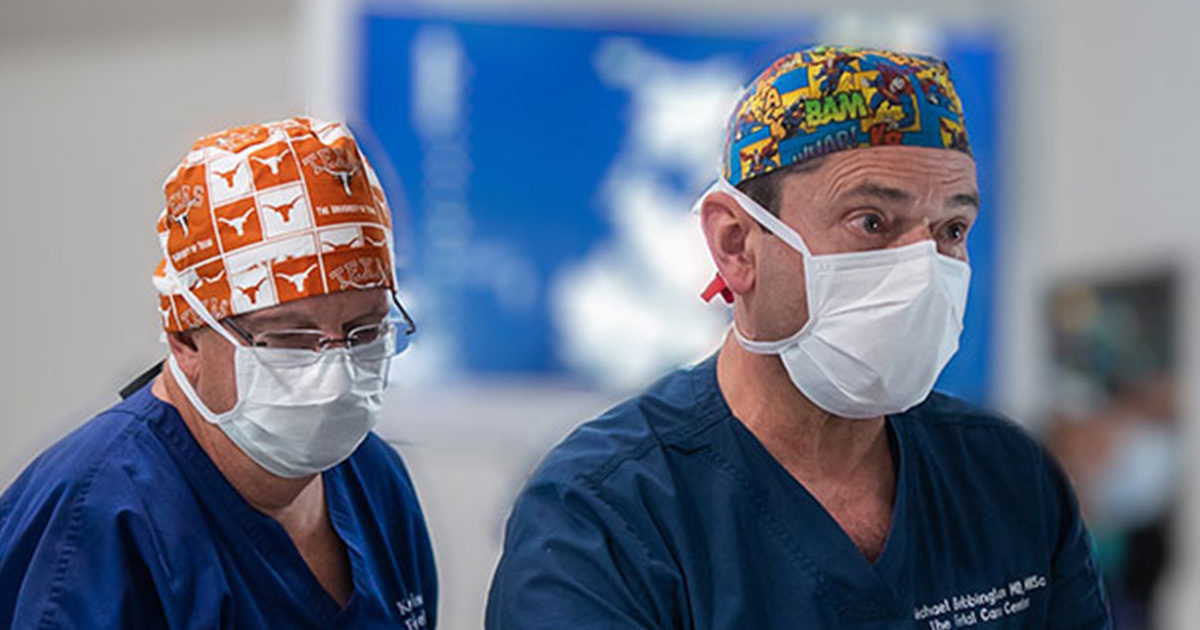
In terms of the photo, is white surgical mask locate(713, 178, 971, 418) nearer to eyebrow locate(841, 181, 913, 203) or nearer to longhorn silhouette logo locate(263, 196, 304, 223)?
eyebrow locate(841, 181, 913, 203)

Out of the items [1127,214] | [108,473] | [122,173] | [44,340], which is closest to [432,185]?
[122,173]

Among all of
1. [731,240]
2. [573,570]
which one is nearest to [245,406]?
[573,570]

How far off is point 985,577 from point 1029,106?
2.48 m

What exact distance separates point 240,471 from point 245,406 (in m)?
0.08

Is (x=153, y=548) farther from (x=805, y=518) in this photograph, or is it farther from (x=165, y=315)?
(x=805, y=518)

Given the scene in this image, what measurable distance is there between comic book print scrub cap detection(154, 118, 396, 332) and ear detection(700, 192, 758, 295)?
0.36m

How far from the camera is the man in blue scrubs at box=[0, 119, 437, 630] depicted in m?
1.49

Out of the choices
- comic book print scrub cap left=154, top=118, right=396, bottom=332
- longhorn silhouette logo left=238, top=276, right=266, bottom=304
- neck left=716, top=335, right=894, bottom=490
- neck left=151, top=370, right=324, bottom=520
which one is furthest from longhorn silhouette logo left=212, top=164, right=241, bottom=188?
neck left=716, top=335, right=894, bottom=490

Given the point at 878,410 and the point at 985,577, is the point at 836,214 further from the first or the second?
the point at 985,577

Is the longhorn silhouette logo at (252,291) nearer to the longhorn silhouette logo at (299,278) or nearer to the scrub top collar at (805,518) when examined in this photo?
the longhorn silhouette logo at (299,278)

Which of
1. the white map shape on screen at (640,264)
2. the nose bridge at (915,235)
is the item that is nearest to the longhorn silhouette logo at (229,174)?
the nose bridge at (915,235)

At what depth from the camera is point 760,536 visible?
148cm

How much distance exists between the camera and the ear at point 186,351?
5.32 feet

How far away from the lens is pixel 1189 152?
3662mm
